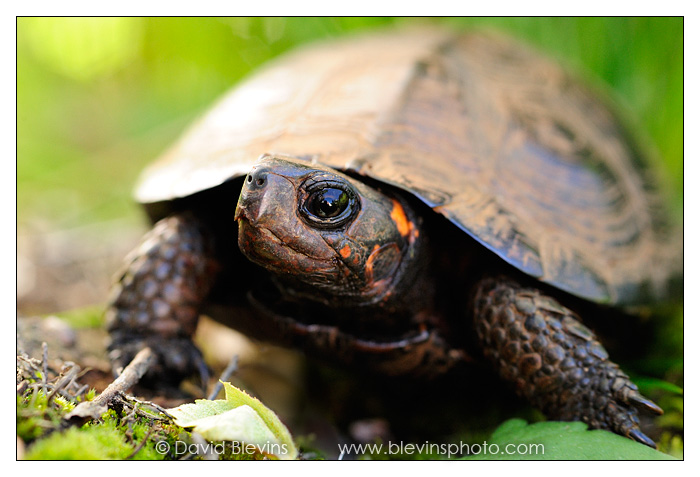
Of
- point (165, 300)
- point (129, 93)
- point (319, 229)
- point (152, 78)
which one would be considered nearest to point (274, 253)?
point (319, 229)

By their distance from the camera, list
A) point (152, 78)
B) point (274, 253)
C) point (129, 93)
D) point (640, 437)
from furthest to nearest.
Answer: point (129, 93) < point (152, 78) < point (640, 437) < point (274, 253)

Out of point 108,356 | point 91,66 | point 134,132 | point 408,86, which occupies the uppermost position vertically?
point 91,66

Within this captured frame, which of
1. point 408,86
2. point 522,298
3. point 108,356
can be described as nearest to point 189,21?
point 408,86

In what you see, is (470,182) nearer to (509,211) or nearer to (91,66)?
(509,211)

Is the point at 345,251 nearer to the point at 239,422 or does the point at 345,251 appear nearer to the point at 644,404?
the point at 239,422

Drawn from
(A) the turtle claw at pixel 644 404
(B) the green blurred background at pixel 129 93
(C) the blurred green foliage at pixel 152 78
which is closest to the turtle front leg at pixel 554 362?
(A) the turtle claw at pixel 644 404

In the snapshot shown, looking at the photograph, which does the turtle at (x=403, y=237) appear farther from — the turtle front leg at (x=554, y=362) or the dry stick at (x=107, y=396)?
the dry stick at (x=107, y=396)
